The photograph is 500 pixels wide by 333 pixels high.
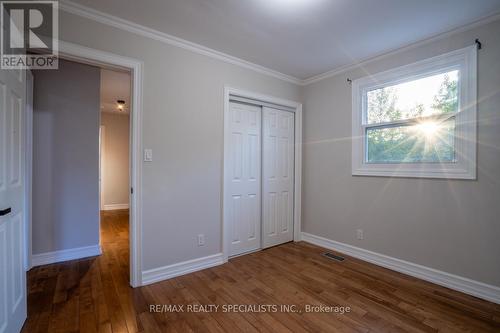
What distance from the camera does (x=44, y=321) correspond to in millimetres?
1769

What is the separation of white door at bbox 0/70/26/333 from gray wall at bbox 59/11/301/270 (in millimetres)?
801

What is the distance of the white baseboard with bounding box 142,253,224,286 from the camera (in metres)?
2.36

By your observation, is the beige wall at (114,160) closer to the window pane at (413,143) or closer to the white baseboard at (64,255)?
the white baseboard at (64,255)

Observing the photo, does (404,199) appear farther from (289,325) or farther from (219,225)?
(219,225)

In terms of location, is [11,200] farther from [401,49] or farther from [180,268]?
[401,49]

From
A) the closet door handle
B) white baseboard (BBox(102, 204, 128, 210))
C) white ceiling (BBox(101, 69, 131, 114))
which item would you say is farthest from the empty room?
white baseboard (BBox(102, 204, 128, 210))

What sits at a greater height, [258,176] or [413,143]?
[413,143]

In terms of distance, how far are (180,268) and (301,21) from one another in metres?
2.78

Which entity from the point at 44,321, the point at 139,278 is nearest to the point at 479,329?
the point at 139,278

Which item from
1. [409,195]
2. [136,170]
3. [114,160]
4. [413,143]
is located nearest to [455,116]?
[413,143]

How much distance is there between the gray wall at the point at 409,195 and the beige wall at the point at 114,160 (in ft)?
Answer: 16.4

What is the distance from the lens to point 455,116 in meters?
2.33

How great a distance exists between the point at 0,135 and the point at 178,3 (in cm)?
156

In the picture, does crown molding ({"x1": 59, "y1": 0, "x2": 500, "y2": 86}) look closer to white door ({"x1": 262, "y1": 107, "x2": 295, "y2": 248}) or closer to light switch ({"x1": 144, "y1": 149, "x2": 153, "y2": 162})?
white door ({"x1": 262, "y1": 107, "x2": 295, "y2": 248})
